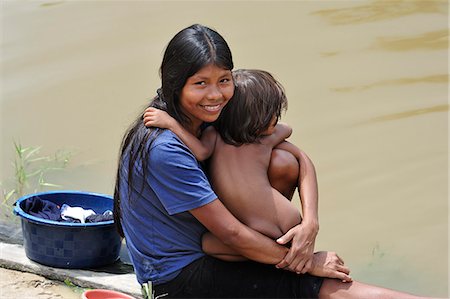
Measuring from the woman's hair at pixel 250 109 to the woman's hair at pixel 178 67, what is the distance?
15cm

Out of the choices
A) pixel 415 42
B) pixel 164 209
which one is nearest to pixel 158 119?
pixel 164 209

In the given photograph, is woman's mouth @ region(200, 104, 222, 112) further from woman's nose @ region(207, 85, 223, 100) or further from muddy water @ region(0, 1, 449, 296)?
muddy water @ region(0, 1, 449, 296)

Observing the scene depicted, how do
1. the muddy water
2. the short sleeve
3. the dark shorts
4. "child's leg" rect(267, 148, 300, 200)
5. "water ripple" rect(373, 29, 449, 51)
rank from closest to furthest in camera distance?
1. the short sleeve
2. the dark shorts
3. "child's leg" rect(267, 148, 300, 200)
4. the muddy water
5. "water ripple" rect(373, 29, 449, 51)

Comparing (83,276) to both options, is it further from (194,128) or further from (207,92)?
(207,92)

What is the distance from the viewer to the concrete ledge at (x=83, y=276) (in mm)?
3674

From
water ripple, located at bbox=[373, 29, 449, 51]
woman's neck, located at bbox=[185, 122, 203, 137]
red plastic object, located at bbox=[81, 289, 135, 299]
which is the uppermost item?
woman's neck, located at bbox=[185, 122, 203, 137]

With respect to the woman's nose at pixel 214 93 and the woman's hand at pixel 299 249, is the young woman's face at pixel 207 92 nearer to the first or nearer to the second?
the woman's nose at pixel 214 93

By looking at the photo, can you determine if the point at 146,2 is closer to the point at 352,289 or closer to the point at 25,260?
the point at 25,260

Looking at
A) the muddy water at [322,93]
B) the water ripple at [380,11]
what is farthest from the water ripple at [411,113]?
the water ripple at [380,11]

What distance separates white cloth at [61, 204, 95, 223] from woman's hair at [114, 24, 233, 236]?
567 mm

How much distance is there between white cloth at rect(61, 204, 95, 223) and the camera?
3.80 meters

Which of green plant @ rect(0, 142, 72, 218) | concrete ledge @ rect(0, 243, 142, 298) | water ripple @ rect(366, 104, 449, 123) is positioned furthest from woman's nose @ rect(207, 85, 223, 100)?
water ripple @ rect(366, 104, 449, 123)

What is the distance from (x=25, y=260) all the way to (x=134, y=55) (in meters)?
3.91

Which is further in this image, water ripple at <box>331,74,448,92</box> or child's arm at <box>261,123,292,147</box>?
water ripple at <box>331,74,448,92</box>
